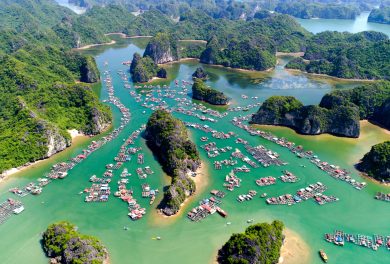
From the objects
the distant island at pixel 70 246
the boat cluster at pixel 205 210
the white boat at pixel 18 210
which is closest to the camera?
the distant island at pixel 70 246

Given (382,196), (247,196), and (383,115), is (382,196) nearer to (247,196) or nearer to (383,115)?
(247,196)

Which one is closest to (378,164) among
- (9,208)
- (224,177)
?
(224,177)

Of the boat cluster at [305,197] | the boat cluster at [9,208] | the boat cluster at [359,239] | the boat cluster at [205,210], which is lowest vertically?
the boat cluster at [9,208]

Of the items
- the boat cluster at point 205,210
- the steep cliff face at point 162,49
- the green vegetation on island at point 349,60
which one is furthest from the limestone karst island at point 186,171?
the steep cliff face at point 162,49

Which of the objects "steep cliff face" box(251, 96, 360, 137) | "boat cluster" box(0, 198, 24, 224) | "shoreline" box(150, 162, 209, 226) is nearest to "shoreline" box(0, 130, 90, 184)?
"boat cluster" box(0, 198, 24, 224)

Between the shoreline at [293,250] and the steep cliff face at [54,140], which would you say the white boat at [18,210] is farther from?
the shoreline at [293,250]

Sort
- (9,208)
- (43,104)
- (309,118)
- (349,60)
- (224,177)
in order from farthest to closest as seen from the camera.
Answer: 1. (349,60)
2. (43,104)
3. (309,118)
4. (224,177)
5. (9,208)

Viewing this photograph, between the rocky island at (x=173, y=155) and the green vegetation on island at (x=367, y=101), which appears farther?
the green vegetation on island at (x=367, y=101)
